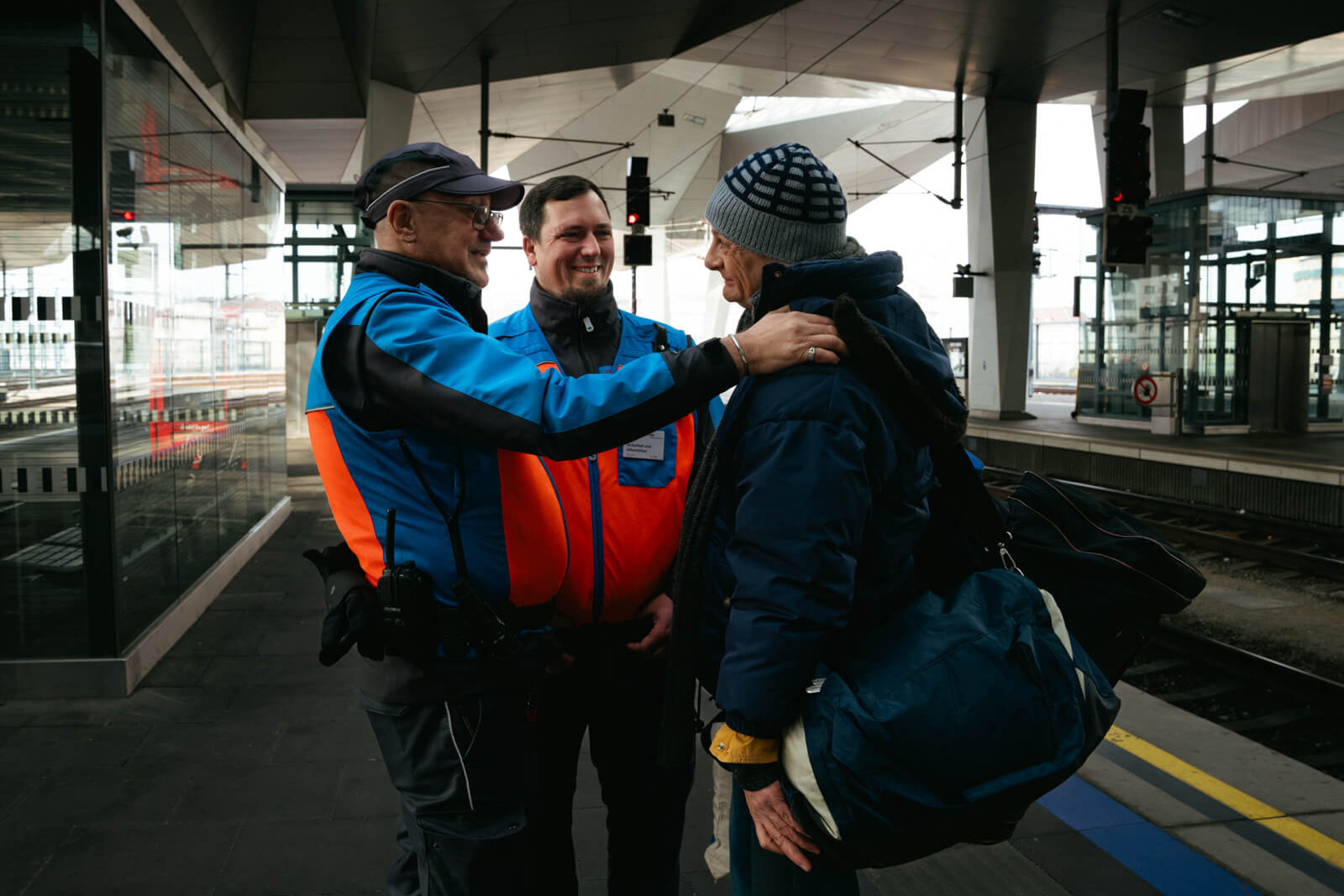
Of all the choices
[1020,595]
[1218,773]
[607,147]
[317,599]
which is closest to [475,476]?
[1020,595]

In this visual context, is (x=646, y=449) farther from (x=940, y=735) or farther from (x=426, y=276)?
(x=940, y=735)

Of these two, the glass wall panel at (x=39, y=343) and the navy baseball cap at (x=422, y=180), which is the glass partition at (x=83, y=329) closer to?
the glass wall panel at (x=39, y=343)

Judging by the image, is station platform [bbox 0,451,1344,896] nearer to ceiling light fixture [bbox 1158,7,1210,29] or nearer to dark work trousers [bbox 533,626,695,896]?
dark work trousers [bbox 533,626,695,896]

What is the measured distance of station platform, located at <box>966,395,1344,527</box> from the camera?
1088cm

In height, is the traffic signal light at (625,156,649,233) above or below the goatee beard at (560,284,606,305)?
above

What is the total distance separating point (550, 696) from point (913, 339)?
1.18 m

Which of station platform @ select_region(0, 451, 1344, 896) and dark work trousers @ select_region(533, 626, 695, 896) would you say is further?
station platform @ select_region(0, 451, 1344, 896)

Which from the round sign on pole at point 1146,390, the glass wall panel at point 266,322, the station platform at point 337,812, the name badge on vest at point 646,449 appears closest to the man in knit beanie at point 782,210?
the name badge on vest at point 646,449

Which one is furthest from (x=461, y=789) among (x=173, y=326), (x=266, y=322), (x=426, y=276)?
(x=266, y=322)

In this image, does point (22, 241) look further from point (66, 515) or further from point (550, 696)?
point (550, 696)

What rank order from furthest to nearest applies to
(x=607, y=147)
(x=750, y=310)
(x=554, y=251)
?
(x=607, y=147) < (x=554, y=251) < (x=750, y=310)

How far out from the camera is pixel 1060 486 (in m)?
2.08

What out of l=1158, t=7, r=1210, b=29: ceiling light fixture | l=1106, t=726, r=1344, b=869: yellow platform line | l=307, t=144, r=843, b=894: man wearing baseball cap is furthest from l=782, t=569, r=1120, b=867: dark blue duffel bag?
l=1158, t=7, r=1210, b=29: ceiling light fixture

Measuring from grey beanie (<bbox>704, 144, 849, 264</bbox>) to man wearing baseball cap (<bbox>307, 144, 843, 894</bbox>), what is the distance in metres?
0.20
